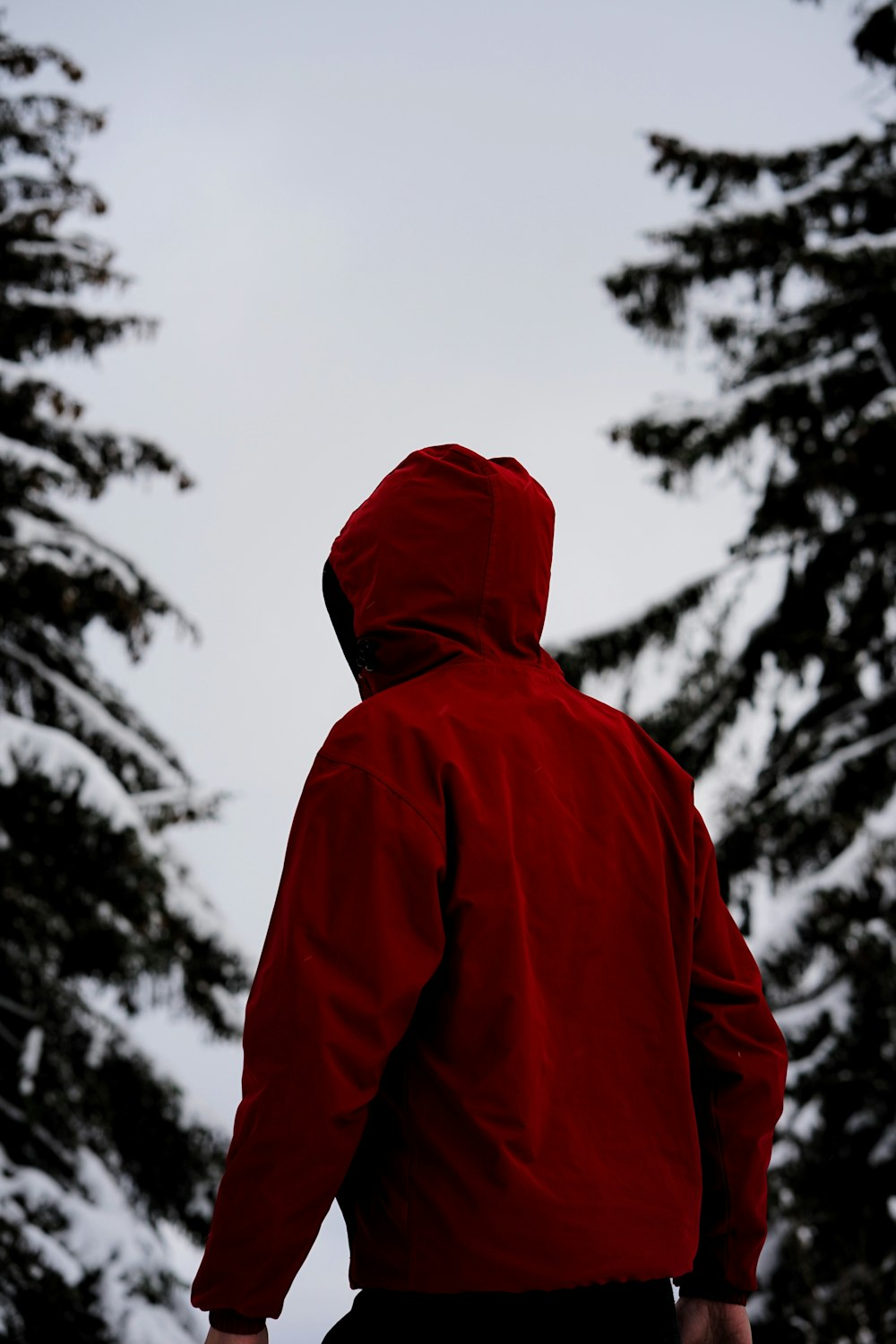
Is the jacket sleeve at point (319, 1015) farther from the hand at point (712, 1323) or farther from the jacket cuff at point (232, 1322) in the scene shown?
the hand at point (712, 1323)

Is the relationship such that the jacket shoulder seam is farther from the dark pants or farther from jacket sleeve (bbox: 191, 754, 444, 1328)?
the dark pants

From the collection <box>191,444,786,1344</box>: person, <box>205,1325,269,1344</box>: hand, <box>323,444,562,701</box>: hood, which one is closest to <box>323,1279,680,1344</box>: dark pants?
<box>191,444,786,1344</box>: person

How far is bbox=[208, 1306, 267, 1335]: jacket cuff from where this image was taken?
1479 mm

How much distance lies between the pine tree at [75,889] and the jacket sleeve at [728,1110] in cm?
406

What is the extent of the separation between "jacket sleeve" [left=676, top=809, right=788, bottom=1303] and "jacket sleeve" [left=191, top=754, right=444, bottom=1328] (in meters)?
0.58

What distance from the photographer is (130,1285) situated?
6.21 m

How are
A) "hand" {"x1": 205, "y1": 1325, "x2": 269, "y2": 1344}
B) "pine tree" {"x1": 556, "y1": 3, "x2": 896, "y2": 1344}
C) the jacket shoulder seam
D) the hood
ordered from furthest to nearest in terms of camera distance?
"pine tree" {"x1": 556, "y1": 3, "x2": 896, "y2": 1344} < the hood < the jacket shoulder seam < "hand" {"x1": 205, "y1": 1325, "x2": 269, "y2": 1344}

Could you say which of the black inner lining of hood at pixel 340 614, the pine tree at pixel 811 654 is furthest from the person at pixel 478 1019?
the pine tree at pixel 811 654

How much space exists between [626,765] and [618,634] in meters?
5.40

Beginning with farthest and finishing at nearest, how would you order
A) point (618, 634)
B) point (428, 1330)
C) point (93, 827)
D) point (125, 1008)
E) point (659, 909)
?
point (125, 1008), point (618, 634), point (93, 827), point (659, 909), point (428, 1330)

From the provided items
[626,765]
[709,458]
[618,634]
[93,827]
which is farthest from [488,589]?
[709,458]

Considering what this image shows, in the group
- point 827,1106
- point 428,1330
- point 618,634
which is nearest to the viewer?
point 428,1330

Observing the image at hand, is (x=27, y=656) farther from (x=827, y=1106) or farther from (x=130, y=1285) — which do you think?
(x=827, y=1106)

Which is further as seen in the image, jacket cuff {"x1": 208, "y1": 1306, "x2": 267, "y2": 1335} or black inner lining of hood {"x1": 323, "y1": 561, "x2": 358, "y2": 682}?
black inner lining of hood {"x1": 323, "y1": 561, "x2": 358, "y2": 682}
